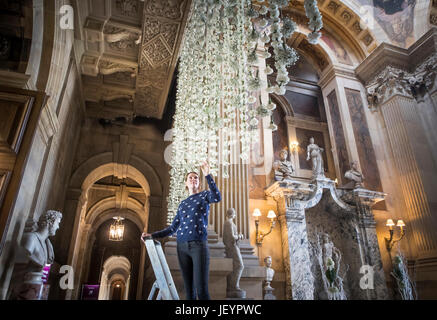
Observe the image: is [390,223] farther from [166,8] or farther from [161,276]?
[166,8]

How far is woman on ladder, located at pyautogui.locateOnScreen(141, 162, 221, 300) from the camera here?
7.83 feet

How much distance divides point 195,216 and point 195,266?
43 cm

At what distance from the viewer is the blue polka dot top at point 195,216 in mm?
2506

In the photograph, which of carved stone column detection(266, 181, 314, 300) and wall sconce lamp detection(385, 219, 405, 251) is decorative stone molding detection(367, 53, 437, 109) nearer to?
wall sconce lamp detection(385, 219, 405, 251)

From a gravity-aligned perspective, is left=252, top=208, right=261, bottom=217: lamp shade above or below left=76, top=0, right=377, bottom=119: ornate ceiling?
below

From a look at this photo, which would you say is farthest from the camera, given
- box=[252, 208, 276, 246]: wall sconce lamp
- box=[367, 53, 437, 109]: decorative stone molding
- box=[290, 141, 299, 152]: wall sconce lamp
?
box=[290, 141, 299, 152]: wall sconce lamp

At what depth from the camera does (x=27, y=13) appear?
15.9 ft

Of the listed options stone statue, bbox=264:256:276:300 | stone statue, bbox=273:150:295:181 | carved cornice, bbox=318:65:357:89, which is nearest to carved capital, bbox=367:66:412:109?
carved cornice, bbox=318:65:357:89

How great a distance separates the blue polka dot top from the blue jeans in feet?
0.21

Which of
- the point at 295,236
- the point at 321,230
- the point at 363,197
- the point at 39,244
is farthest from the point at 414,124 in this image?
the point at 39,244

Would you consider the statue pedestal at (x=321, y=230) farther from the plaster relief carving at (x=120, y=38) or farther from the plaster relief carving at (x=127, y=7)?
the plaster relief carving at (x=127, y=7)

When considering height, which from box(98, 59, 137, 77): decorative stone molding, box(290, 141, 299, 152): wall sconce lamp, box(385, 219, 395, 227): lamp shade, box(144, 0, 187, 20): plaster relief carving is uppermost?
box(98, 59, 137, 77): decorative stone molding

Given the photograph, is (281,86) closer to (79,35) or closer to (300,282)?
(300,282)

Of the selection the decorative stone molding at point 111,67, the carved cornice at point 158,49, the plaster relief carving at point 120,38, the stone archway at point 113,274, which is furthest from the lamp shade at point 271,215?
the stone archway at point 113,274
